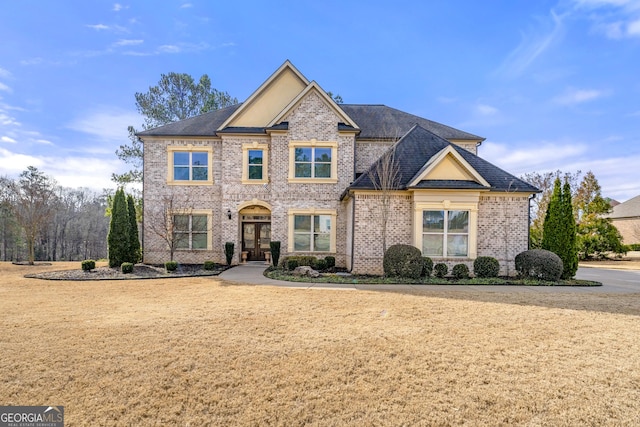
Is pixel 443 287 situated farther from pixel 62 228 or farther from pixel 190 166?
pixel 62 228

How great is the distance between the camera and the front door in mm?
18078

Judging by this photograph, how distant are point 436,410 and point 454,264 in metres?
10.8

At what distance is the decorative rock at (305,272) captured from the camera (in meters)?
13.0

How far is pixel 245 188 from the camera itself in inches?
668

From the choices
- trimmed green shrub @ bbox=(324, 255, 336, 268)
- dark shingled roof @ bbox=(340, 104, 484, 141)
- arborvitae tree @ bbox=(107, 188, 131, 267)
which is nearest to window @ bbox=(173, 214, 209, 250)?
arborvitae tree @ bbox=(107, 188, 131, 267)

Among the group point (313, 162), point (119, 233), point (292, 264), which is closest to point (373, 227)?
point (292, 264)

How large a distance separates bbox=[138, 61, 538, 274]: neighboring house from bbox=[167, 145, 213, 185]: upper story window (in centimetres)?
6

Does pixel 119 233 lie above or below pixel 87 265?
above

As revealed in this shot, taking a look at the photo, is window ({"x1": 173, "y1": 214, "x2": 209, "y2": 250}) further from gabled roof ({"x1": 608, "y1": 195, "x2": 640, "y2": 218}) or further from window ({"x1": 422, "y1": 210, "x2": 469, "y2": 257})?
gabled roof ({"x1": 608, "y1": 195, "x2": 640, "y2": 218})

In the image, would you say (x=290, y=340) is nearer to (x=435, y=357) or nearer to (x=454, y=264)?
(x=435, y=357)

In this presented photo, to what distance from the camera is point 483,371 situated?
13.9ft

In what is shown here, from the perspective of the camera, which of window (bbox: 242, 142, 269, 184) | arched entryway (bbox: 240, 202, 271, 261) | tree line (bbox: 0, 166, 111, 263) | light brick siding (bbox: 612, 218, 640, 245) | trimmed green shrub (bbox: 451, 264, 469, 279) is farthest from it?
light brick siding (bbox: 612, 218, 640, 245)

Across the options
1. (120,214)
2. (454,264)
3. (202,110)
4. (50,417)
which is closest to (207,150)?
(120,214)

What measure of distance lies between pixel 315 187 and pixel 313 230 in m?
2.22
